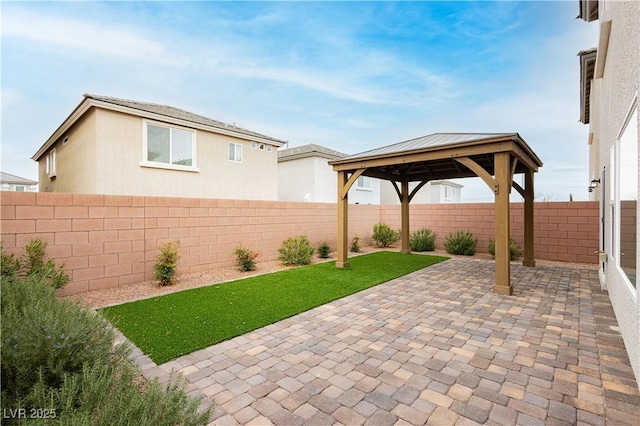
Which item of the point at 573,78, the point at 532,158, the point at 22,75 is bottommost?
the point at 532,158

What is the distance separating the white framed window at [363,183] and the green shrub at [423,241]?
855 centimetres

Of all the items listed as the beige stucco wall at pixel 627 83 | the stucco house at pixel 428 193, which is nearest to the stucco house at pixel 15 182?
the stucco house at pixel 428 193

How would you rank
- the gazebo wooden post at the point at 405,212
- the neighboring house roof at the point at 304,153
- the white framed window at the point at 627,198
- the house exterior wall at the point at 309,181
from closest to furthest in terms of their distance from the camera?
the white framed window at the point at 627,198, the gazebo wooden post at the point at 405,212, the neighboring house roof at the point at 304,153, the house exterior wall at the point at 309,181

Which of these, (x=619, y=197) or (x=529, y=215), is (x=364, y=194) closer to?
(x=529, y=215)

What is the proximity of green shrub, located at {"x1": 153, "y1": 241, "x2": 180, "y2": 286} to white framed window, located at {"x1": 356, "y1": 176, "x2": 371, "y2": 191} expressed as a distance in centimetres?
1485

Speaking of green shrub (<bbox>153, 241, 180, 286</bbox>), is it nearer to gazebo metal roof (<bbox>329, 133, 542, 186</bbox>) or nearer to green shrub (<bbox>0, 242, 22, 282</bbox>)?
green shrub (<bbox>0, 242, 22, 282</bbox>)

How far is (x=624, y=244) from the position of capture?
3.55 m

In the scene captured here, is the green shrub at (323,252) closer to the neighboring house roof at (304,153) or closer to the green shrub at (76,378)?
the green shrub at (76,378)

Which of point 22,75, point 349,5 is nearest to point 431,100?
point 349,5

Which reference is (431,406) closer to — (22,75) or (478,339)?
(478,339)

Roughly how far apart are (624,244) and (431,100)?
10.9 m

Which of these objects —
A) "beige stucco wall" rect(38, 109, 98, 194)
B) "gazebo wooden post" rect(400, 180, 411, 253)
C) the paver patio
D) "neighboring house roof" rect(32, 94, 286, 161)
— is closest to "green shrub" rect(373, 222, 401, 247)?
"gazebo wooden post" rect(400, 180, 411, 253)

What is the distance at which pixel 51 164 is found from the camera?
559 inches

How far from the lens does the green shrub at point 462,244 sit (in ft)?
34.1
